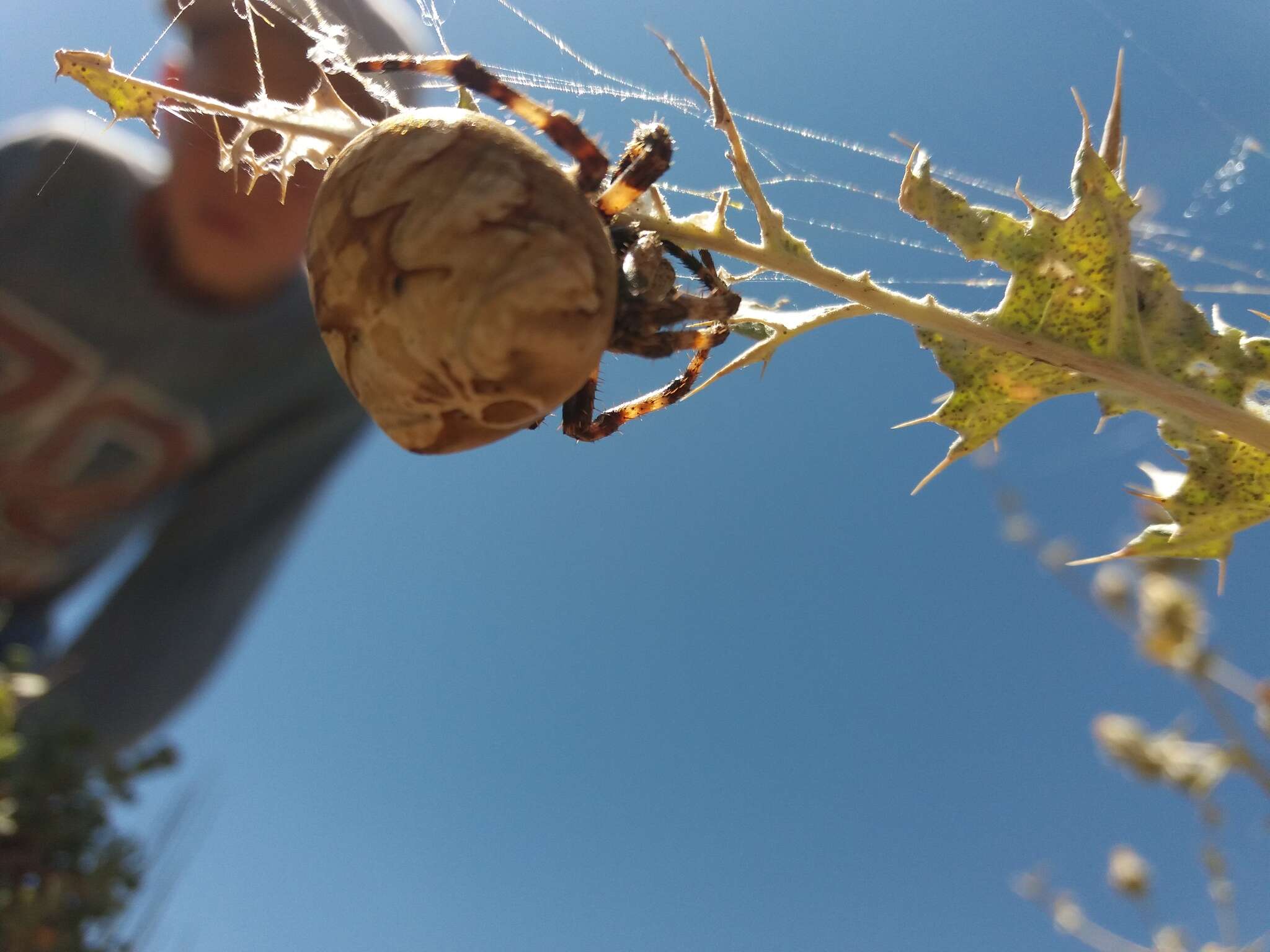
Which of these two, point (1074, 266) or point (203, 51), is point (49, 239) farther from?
point (1074, 266)

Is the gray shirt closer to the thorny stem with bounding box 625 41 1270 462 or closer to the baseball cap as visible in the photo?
the baseball cap

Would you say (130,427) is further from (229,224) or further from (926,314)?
(926,314)

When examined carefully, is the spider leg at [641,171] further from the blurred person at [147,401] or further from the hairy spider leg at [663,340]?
the blurred person at [147,401]

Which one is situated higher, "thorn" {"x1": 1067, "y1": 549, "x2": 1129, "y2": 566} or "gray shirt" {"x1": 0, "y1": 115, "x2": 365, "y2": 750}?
"thorn" {"x1": 1067, "y1": 549, "x2": 1129, "y2": 566}

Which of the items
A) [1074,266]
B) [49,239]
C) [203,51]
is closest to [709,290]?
[1074,266]

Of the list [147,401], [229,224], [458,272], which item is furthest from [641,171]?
[147,401]

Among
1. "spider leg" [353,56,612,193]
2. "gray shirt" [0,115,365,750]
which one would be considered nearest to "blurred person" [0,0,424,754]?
"gray shirt" [0,115,365,750]
